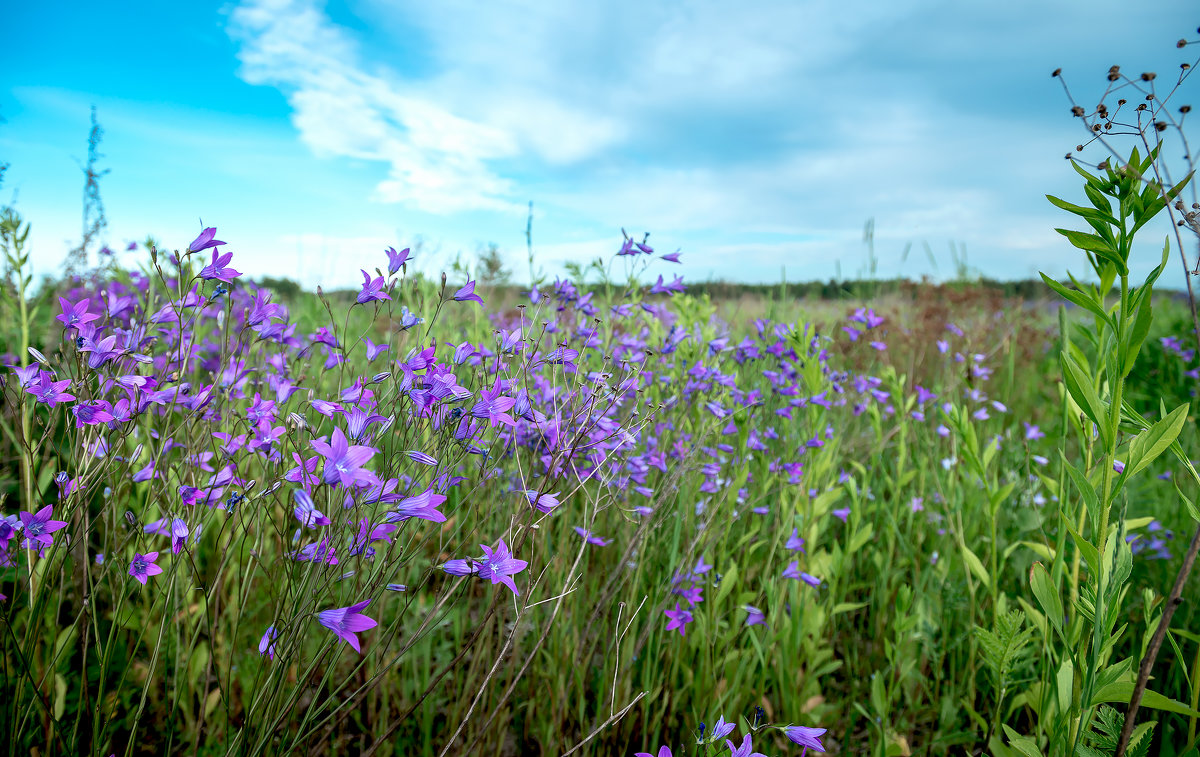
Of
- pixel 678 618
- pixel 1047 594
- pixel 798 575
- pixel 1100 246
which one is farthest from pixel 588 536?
pixel 1100 246

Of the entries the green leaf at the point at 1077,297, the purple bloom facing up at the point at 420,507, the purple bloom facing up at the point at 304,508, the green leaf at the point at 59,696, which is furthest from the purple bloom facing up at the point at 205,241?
the green leaf at the point at 1077,297

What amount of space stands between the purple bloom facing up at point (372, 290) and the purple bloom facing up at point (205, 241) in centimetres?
31

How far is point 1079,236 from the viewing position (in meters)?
1.21

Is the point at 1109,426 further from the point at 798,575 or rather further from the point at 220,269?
the point at 220,269

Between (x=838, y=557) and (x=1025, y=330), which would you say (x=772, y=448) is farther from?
(x=1025, y=330)

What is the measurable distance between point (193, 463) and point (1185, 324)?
798 centimetres

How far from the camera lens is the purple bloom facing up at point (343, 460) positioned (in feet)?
3.09

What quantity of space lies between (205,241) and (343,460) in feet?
2.27

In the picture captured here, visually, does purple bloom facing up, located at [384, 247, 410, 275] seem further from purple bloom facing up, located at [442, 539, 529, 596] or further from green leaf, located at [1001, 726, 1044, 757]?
green leaf, located at [1001, 726, 1044, 757]

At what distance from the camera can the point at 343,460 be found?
974 millimetres

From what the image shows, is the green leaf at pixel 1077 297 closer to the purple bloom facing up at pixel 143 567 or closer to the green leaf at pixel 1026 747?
the green leaf at pixel 1026 747

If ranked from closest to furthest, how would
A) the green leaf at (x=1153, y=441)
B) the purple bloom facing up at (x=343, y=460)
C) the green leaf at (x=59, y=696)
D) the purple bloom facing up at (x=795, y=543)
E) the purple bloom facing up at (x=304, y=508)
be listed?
the purple bloom facing up at (x=343, y=460), the purple bloom facing up at (x=304, y=508), the green leaf at (x=1153, y=441), the green leaf at (x=59, y=696), the purple bloom facing up at (x=795, y=543)

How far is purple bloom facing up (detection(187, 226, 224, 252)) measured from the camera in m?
1.32

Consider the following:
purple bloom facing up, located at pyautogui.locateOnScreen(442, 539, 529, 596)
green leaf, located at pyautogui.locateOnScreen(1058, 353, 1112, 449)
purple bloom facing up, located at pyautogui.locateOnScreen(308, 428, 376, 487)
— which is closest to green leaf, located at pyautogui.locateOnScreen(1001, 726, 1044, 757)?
green leaf, located at pyautogui.locateOnScreen(1058, 353, 1112, 449)
